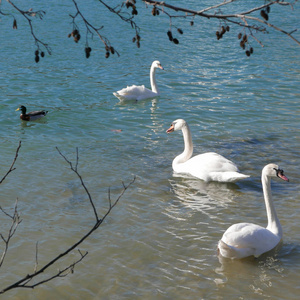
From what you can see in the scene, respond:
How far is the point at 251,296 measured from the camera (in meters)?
5.66

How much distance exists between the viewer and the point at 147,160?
9.90m

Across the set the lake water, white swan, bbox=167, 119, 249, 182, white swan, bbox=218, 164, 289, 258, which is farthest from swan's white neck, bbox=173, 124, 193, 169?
white swan, bbox=218, 164, 289, 258

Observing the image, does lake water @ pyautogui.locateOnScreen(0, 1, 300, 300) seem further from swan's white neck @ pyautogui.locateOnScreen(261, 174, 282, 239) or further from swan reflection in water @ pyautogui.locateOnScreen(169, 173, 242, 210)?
swan's white neck @ pyautogui.locateOnScreen(261, 174, 282, 239)

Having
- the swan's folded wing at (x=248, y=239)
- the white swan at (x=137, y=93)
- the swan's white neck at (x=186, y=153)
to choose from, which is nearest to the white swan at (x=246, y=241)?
the swan's folded wing at (x=248, y=239)

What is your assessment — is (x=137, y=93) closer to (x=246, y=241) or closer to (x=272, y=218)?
(x=272, y=218)

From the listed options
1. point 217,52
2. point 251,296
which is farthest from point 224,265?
point 217,52

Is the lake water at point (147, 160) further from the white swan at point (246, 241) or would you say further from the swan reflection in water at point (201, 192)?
the white swan at point (246, 241)

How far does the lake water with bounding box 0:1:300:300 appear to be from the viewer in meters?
6.07

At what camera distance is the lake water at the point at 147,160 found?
607cm

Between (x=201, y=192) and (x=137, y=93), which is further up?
(x=137, y=93)

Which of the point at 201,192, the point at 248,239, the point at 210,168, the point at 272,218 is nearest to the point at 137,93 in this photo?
the point at 210,168

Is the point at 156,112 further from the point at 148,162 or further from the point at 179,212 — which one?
the point at 179,212

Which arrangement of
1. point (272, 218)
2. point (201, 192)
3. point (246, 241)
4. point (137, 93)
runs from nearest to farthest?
point (246, 241) < point (272, 218) < point (201, 192) < point (137, 93)

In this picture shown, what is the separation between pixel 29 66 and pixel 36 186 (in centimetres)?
896
